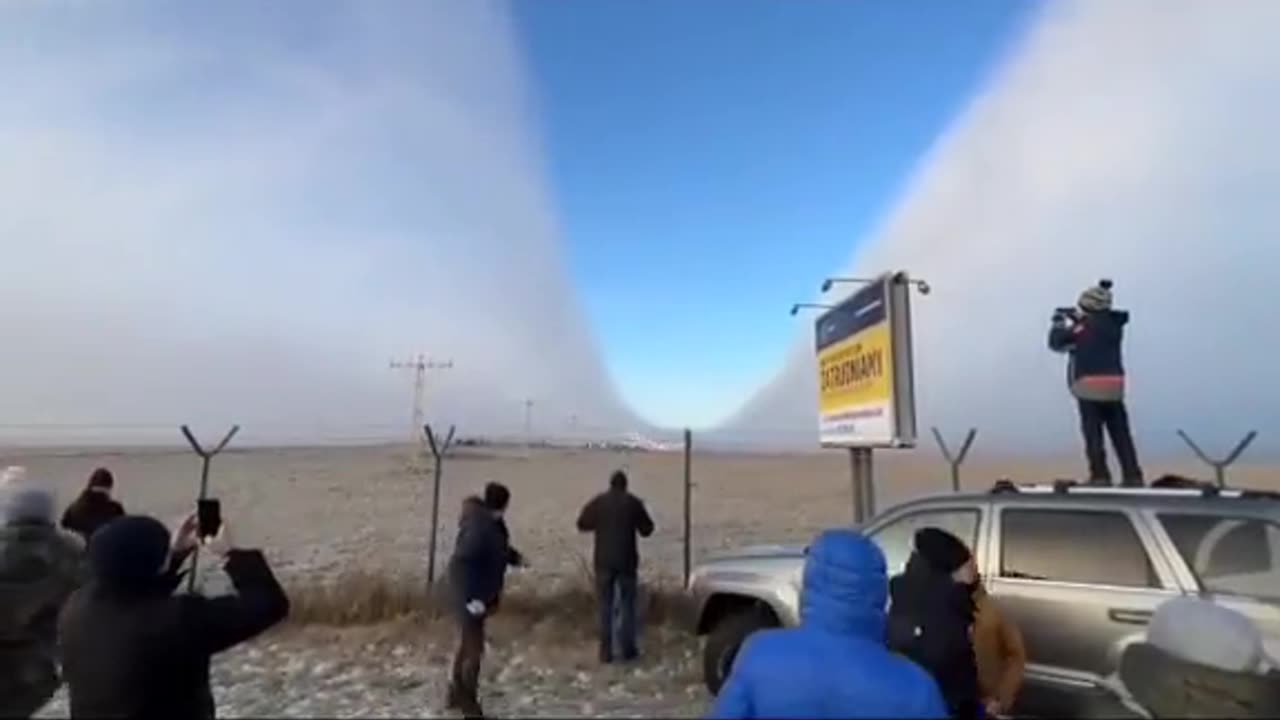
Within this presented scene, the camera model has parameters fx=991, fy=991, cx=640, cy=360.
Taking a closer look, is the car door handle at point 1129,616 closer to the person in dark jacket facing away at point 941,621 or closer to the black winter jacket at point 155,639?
the person in dark jacket facing away at point 941,621

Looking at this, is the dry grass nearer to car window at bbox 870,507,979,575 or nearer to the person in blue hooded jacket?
car window at bbox 870,507,979,575

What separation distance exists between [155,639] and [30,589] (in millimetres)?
3536

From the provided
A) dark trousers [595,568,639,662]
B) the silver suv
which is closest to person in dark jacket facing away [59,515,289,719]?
the silver suv

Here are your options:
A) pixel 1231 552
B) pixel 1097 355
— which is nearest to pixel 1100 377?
pixel 1097 355

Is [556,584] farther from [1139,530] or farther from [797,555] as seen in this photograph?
[1139,530]

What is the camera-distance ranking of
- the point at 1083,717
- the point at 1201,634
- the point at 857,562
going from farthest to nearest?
the point at 1083,717
the point at 1201,634
the point at 857,562

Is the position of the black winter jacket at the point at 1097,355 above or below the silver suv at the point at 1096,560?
above

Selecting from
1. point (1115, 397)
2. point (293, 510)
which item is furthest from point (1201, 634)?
point (293, 510)

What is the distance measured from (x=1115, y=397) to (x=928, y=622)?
16.4ft

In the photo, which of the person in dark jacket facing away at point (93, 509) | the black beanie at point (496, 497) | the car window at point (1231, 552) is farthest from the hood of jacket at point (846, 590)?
the person in dark jacket facing away at point (93, 509)

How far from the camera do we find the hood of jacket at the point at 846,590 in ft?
7.48

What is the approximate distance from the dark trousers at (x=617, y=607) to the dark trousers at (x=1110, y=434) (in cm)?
420

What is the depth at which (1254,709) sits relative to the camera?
8.07 feet

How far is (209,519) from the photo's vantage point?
3.38 metres
